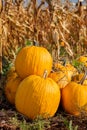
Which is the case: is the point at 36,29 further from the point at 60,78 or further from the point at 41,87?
the point at 41,87

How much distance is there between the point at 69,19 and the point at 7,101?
5048 millimetres

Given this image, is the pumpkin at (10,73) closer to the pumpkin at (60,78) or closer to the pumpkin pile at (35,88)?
the pumpkin pile at (35,88)

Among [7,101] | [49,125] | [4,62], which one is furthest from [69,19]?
[49,125]

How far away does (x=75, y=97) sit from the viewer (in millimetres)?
3193

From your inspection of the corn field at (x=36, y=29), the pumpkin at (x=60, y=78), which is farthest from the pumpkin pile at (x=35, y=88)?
the corn field at (x=36, y=29)

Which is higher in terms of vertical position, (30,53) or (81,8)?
(81,8)

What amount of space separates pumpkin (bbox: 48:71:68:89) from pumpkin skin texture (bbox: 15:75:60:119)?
28 centimetres

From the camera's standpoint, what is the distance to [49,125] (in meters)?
2.86

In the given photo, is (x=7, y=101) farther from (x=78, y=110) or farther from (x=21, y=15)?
(x=21, y=15)

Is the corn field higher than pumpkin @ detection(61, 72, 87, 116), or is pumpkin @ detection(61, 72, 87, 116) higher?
the corn field

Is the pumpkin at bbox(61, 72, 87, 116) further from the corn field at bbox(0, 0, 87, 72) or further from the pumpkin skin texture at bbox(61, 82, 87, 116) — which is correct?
the corn field at bbox(0, 0, 87, 72)

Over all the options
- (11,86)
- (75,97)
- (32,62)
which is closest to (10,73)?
(11,86)

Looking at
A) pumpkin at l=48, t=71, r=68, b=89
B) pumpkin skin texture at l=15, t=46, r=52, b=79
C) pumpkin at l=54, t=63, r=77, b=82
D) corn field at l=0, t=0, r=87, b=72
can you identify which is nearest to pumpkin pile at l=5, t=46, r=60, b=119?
pumpkin skin texture at l=15, t=46, r=52, b=79

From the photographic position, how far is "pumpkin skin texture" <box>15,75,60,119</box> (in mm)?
3027
